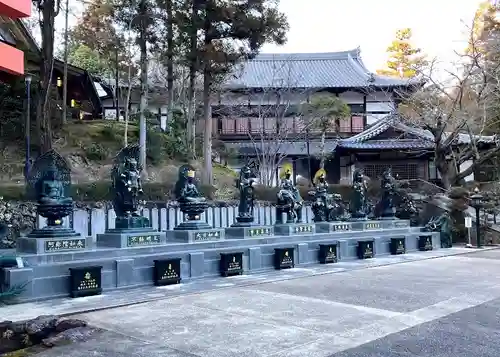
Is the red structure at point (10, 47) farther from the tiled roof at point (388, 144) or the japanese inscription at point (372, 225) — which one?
the tiled roof at point (388, 144)

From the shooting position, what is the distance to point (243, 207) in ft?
45.8

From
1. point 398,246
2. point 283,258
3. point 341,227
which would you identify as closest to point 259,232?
point 283,258

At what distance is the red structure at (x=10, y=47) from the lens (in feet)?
56.2

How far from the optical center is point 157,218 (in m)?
14.8

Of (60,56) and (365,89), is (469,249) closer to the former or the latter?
(365,89)

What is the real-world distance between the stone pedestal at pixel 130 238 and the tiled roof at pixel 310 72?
20925mm

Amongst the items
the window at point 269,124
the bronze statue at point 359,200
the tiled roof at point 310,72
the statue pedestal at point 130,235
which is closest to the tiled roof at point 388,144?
the window at point 269,124

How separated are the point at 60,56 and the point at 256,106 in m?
13.6

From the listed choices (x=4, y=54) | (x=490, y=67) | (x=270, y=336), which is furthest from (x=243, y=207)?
(x=490, y=67)

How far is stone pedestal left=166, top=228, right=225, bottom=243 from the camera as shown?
11.9 meters

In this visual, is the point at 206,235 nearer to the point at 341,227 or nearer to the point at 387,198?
the point at 341,227

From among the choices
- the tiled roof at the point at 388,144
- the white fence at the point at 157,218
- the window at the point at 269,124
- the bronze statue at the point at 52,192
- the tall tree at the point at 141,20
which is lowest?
the white fence at the point at 157,218

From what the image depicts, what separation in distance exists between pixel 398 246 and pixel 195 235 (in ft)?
26.5

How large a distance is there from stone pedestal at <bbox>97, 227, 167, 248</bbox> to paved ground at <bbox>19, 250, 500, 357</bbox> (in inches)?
88.4
